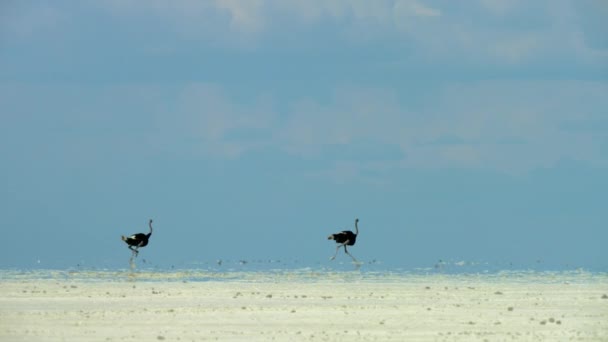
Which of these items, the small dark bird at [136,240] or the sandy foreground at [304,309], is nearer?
the sandy foreground at [304,309]

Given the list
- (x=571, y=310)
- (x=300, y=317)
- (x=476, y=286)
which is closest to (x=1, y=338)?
(x=300, y=317)

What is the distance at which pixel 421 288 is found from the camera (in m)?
36.4

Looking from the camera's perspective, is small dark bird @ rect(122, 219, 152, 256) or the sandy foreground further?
small dark bird @ rect(122, 219, 152, 256)

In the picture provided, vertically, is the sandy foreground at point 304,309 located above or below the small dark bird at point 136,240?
below

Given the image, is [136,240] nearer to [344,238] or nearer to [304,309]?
[344,238]

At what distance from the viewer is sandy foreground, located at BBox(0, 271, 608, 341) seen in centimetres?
2352

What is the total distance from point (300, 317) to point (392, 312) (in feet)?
7.56

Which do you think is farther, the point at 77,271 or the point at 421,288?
the point at 77,271

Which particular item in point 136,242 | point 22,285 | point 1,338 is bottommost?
point 1,338

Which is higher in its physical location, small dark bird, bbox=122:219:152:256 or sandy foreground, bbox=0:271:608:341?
small dark bird, bbox=122:219:152:256

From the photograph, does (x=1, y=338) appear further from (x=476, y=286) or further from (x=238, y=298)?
(x=476, y=286)

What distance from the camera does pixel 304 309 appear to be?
28.7 metres

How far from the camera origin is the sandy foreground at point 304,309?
23.5 m

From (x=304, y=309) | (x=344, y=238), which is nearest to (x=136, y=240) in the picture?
(x=344, y=238)
